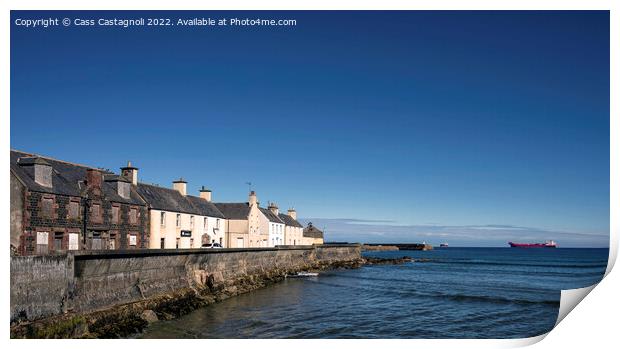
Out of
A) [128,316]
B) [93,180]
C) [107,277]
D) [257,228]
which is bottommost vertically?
[128,316]

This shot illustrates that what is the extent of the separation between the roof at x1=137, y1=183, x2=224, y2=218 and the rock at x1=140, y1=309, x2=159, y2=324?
15415 millimetres

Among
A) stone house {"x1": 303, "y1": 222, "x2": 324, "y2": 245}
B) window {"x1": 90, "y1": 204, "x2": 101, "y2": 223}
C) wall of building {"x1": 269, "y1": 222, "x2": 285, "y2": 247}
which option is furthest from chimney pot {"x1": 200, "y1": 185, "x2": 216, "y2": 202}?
stone house {"x1": 303, "y1": 222, "x2": 324, "y2": 245}

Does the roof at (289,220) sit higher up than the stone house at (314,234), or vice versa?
the roof at (289,220)

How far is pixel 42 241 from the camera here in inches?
936

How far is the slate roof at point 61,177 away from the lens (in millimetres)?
23797

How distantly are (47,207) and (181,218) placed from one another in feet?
52.6

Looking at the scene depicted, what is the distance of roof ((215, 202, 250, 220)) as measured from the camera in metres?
53.3

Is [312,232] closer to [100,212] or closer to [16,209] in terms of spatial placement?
[100,212]

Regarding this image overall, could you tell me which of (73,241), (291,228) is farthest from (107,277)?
(291,228)

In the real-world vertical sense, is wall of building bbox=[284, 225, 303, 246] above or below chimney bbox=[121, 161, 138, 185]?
below

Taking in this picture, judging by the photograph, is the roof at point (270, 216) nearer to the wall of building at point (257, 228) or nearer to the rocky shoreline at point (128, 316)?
the wall of building at point (257, 228)

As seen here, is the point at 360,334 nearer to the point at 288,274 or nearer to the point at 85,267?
the point at 85,267

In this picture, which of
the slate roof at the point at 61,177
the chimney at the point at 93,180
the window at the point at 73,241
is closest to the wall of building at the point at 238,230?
the slate roof at the point at 61,177

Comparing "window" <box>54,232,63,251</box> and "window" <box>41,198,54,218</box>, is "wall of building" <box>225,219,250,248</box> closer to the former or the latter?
"window" <box>54,232,63,251</box>
